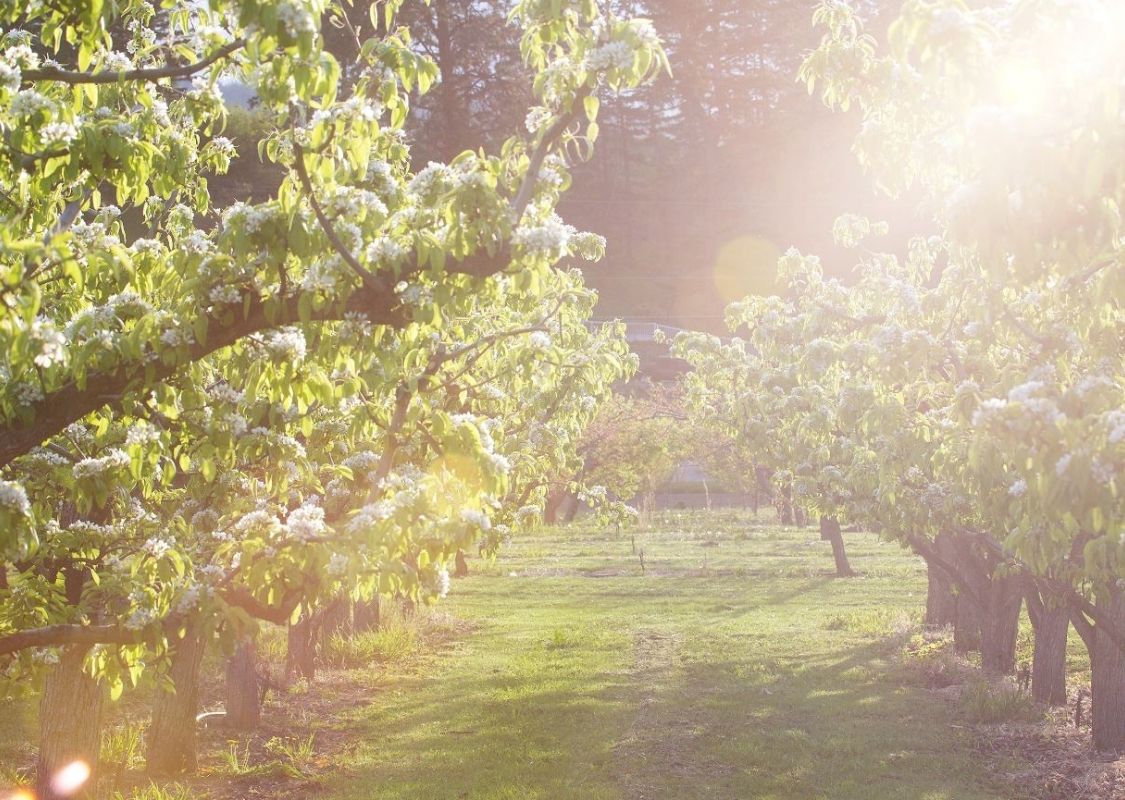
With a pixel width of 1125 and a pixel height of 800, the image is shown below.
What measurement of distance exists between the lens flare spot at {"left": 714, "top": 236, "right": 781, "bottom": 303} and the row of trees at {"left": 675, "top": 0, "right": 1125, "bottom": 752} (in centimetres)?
5384

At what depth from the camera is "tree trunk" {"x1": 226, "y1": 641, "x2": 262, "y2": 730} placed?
14.4 meters

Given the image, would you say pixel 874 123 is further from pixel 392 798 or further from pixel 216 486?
pixel 392 798

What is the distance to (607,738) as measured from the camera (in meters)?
14.0

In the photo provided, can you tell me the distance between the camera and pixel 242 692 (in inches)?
569

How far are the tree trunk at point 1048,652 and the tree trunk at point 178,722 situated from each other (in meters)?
10.8

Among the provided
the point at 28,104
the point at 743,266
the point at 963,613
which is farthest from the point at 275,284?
the point at 743,266

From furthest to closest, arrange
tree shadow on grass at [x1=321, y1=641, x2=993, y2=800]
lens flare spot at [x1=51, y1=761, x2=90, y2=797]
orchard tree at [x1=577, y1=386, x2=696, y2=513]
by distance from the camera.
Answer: orchard tree at [x1=577, y1=386, x2=696, y2=513] < tree shadow on grass at [x1=321, y1=641, x2=993, y2=800] < lens flare spot at [x1=51, y1=761, x2=90, y2=797]

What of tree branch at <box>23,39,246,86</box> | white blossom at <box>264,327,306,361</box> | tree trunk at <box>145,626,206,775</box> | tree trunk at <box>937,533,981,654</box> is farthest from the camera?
tree trunk at <box>937,533,981,654</box>

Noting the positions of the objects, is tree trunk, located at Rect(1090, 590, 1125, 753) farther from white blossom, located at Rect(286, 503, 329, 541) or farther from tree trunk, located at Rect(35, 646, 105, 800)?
tree trunk, located at Rect(35, 646, 105, 800)

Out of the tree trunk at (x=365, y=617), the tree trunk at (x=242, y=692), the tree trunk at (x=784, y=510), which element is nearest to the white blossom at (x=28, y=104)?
the tree trunk at (x=242, y=692)

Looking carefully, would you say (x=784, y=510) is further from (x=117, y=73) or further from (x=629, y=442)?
(x=117, y=73)

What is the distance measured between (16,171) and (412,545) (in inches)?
105

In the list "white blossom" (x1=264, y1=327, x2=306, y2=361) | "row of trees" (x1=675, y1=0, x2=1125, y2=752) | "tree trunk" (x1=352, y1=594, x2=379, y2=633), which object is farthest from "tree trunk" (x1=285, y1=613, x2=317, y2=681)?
"white blossom" (x1=264, y1=327, x2=306, y2=361)

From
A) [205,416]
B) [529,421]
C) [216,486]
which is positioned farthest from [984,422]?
[529,421]
